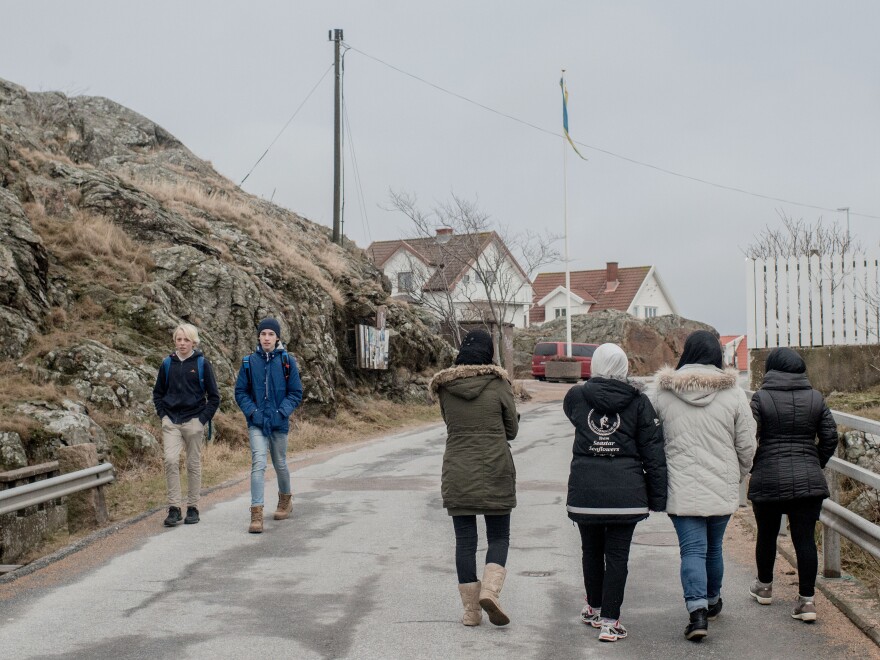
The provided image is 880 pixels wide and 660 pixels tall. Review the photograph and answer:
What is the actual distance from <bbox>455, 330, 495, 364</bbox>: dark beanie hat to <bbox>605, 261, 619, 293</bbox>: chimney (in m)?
65.1

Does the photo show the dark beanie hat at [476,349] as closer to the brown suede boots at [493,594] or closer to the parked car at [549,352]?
the brown suede boots at [493,594]

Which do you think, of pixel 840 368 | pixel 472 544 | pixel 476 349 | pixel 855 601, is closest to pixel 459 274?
pixel 840 368

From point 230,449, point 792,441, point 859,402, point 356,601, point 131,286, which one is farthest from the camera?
point 131,286

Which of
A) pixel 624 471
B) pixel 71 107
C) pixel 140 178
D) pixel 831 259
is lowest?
pixel 624 471

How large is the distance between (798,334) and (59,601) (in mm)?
12534

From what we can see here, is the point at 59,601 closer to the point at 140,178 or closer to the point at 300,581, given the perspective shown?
the point at 300,581

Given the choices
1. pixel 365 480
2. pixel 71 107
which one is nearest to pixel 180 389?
pixel 365 480

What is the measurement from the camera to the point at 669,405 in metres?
5.98

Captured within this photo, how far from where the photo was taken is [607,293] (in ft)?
230

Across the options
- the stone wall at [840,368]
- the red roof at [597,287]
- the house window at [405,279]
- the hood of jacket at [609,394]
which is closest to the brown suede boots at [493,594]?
the hood of jacket at [609,394]

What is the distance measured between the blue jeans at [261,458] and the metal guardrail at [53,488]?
1482mm

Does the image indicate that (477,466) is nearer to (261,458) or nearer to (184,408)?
(261,458)

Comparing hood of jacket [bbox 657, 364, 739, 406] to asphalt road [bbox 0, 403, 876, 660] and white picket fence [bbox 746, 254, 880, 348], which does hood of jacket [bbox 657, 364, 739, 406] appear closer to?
asphalt road [bbox 0, 403, 876, 660]

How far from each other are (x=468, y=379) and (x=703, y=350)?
1455mm
